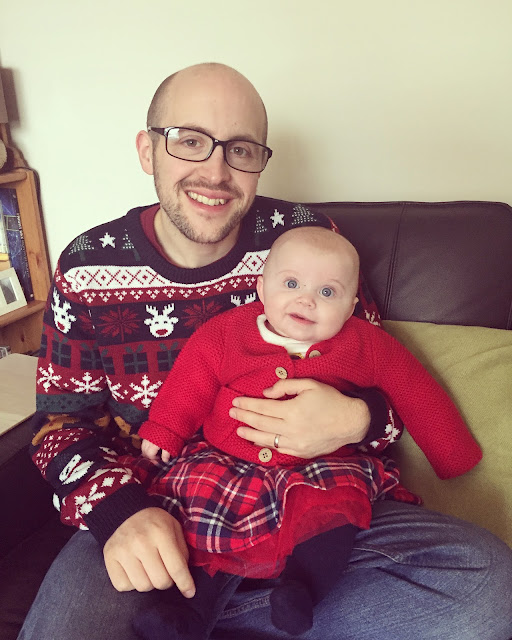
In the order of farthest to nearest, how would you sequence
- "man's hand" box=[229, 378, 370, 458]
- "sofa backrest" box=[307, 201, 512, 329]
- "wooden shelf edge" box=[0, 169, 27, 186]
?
"wooden shelf edge" box=[0, 169, 27, 186]
"sofa backrest" box=[307, 201, 512, 329]
"man's hand" box=[229, 378, 370, 458]

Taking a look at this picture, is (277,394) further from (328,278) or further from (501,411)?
(501,411)

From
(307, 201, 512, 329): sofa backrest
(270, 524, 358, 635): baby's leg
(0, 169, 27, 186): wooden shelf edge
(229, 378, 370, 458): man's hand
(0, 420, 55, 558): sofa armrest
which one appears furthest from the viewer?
(0, 169, 27, 186): wooden shelf edge

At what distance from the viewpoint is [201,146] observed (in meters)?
1.18

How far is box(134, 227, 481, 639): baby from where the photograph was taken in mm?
922

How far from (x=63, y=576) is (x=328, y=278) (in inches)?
30.4

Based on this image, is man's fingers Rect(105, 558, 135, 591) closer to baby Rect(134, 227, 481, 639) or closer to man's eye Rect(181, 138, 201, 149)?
baby Rect(134, 227, 481, 639)

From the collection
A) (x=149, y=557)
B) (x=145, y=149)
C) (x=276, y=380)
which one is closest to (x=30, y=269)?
(x=145, y=149)

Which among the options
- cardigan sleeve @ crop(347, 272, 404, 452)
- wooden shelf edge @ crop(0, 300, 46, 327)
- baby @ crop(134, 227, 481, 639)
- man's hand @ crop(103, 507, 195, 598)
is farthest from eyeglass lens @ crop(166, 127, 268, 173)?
wooden shelf edge @ crop(0, 300, 46, 327)

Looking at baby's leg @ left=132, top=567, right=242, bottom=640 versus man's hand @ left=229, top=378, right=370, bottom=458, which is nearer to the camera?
baby's leg @ left=132, top=567, right=242, bottom=640

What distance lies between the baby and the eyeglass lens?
220mm

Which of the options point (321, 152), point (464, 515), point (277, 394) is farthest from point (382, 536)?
point (321, 152)

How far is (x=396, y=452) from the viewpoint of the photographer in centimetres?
122

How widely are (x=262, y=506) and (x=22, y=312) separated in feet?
4.95

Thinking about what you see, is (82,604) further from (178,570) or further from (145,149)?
(145,149)
